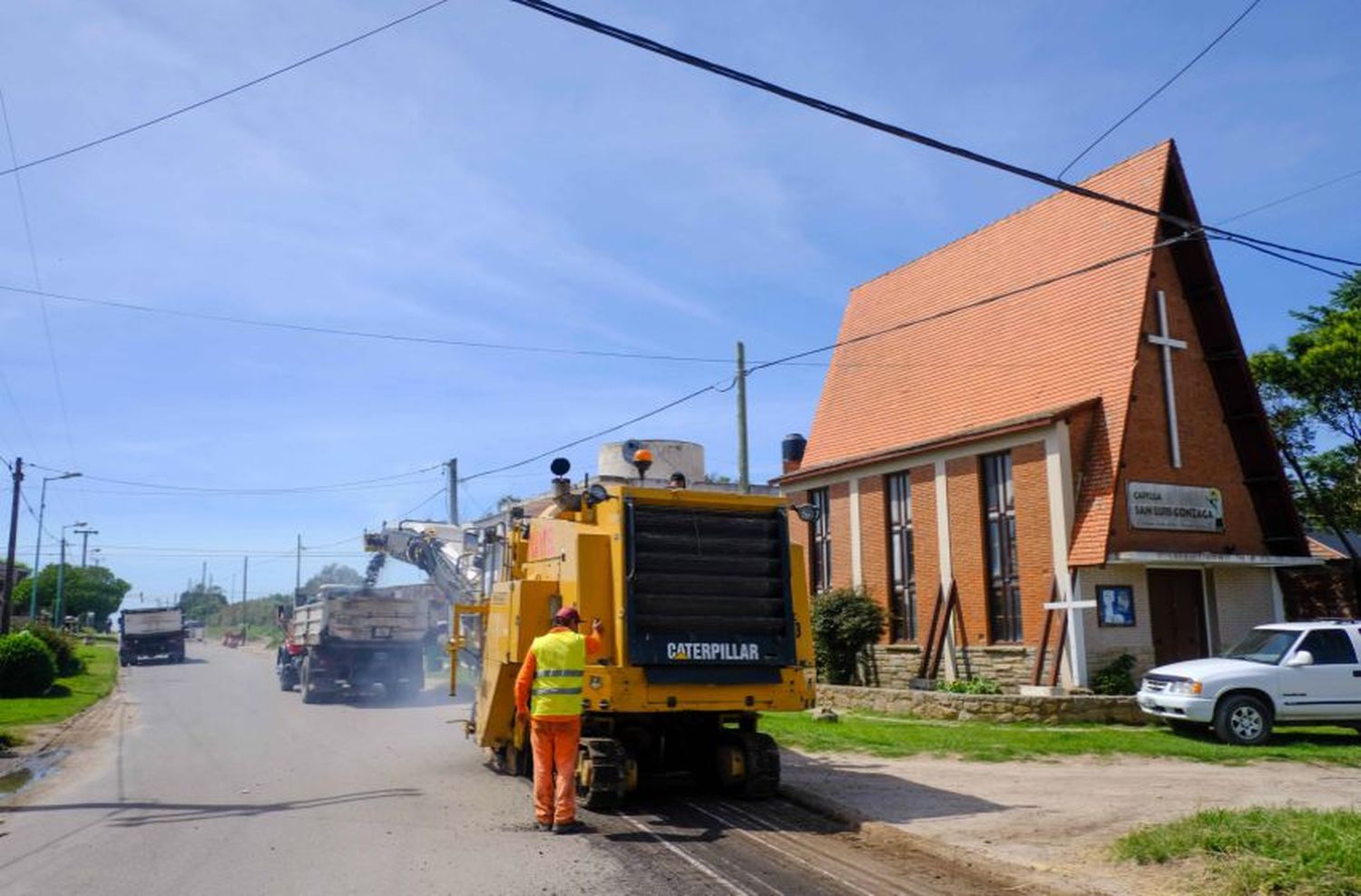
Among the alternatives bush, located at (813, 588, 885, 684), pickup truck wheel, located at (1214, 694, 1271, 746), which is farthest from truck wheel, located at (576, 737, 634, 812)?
bush, located at (813, 588, 885, 684)

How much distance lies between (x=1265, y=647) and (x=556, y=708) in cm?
1197

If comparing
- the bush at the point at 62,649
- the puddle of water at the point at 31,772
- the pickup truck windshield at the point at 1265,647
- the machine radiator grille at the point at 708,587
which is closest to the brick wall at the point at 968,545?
the pickup truck windshield at the point at 1265,647

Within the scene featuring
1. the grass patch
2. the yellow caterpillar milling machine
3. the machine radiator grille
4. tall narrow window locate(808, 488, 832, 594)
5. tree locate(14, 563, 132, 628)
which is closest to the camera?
the grass patch

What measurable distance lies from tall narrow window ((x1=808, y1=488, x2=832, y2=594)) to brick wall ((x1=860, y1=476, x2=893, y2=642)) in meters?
1.45

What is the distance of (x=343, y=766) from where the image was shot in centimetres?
1253

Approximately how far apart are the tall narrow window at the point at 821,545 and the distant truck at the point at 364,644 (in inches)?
366

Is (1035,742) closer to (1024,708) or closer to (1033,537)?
(1024,708)

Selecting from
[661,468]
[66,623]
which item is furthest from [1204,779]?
A: [66,623]

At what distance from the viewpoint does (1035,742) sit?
14625 millimetres

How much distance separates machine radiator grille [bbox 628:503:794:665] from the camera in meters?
9.62

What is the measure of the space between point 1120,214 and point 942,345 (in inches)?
200

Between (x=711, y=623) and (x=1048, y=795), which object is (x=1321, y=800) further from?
(x=711, y=623)

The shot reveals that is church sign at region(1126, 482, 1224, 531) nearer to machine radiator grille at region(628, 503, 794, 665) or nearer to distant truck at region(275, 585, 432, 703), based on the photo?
machine radiator grille at region(628, 503, 794, 665)

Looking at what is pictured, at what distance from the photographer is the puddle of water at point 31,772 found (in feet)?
37.6
